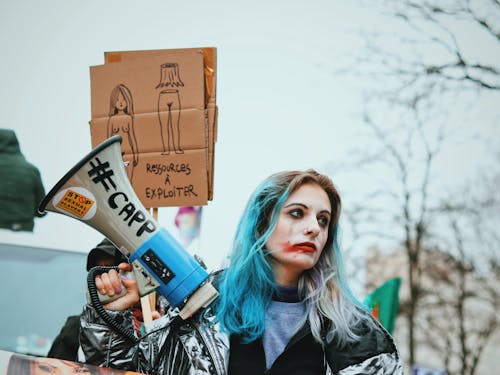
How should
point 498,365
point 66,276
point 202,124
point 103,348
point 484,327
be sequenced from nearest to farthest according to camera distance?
point 103,348
point 202,124
point 66,276
point 484,327
point 498,365

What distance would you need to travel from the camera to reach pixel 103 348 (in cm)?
206

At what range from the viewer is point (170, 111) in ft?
9.32

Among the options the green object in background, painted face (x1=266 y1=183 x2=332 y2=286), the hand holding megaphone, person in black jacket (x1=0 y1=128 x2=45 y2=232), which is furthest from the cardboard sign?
the green object in background

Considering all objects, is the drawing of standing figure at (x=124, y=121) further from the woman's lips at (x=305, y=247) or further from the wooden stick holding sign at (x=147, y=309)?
the woman's lips at (x=305, y=247)

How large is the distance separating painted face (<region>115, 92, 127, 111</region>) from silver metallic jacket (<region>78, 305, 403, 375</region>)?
3.62ft

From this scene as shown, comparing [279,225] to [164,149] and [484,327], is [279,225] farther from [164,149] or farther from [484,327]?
[484,327]

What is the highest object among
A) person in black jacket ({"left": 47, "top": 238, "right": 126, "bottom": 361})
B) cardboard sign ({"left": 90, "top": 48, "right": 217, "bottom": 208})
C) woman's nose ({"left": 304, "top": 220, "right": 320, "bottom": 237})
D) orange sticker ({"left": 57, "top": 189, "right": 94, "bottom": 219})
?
cardboard sign ({"left": 90, "top": 48, "right": 217, "bottom": 208})

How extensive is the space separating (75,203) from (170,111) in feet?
3.13

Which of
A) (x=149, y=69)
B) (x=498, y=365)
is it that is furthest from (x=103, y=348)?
(x=498, y=365)

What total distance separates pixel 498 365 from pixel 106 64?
941 inches

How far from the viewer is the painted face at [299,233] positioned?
87.4 inches

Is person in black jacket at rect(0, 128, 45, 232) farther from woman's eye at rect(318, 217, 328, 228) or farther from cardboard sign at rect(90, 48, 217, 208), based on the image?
woman's eye at rect(318, 217, 328, 228)

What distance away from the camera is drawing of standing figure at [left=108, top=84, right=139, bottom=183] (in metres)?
2.85

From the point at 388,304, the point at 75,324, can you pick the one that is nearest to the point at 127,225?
the point at 75,324
